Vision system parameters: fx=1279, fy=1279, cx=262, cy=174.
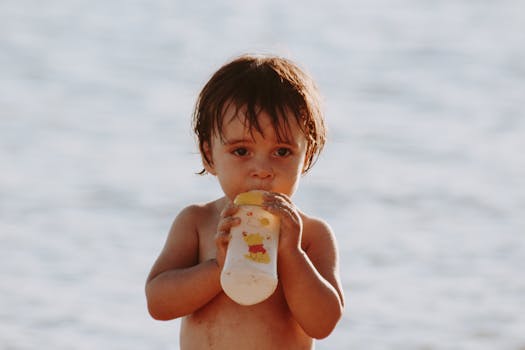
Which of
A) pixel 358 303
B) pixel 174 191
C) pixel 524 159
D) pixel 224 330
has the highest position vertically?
pixel 524 159

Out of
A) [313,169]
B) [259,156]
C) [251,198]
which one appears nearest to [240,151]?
[259,156]

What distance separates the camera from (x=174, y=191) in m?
5.94

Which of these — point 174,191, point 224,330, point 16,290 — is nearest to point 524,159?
point 174,191

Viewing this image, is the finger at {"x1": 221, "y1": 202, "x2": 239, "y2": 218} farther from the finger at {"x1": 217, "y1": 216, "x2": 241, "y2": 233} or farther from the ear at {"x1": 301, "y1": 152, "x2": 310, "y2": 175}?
the ear at {"x1": 301, "y1": 152, "x2": 310, "y2": 175}

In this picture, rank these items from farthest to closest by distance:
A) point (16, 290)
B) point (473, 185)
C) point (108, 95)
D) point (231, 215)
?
point (108, 95) → point (473, 185) → point (16, 290) → point (231, 215)

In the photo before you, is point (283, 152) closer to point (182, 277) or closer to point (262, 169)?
point (262, 169)

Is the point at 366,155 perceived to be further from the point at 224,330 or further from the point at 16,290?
the point at 224,330

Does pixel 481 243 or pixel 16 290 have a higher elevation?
pixel 481 243

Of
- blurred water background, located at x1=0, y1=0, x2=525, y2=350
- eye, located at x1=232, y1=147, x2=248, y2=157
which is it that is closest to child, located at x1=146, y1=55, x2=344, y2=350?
eye, located at x1=232, y1=147, x2=248, y2=157

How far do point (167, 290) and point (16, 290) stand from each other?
224 centimetres

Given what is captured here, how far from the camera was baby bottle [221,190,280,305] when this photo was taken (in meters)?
2.57

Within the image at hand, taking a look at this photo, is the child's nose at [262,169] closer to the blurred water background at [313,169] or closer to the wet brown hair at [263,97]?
the wet brown hair at [263,97]

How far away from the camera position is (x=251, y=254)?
2.61 m

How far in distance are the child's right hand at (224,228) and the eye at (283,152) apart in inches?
6.8
